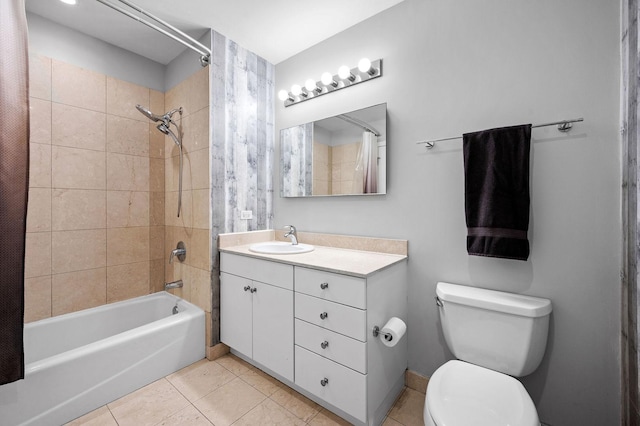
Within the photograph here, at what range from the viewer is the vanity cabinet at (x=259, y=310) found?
1.55 meters

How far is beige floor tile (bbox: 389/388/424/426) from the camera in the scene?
140 cm

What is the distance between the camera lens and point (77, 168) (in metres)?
2.04

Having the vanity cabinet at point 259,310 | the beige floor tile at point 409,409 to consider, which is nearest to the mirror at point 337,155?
the vanity cabinet at point 259,310

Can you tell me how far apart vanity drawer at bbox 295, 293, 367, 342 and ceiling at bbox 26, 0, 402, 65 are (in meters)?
1.85

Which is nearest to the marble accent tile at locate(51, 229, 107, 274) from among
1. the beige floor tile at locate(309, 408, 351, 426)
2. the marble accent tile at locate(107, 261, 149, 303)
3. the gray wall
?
the marble accent tile at locate(107, 261, 149, 303)

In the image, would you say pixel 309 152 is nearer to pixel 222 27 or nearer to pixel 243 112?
pixel 243 112

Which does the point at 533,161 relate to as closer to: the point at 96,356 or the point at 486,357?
the point at 486,357

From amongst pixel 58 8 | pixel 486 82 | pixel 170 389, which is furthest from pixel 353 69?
pixel 170 389

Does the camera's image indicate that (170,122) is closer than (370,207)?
No

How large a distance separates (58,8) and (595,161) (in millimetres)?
3341

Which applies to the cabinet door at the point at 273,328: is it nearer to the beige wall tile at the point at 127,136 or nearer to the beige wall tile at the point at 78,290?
the beige wall tile at the point at 78,290

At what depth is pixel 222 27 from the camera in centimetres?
192

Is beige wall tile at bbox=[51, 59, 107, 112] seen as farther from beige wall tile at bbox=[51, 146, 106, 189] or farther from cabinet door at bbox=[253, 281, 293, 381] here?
cabinet door at bbox=[253, 281, 293, 381]

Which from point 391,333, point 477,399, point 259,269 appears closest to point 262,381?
point 259,269
